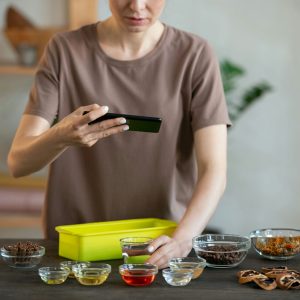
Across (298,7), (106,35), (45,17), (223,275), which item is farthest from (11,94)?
(223,275)

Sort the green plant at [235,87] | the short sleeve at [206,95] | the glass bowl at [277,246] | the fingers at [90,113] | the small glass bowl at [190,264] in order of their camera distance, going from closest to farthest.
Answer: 1. the small glass bowl at [190,264]
2. the fingers at [90,113]
3. the glass bowl at [277,246]
4. the short sleeve at [206,95]
5. the green plant at [235,87]

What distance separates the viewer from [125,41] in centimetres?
256

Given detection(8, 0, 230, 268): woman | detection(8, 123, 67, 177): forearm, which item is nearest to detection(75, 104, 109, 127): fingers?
detection(8, 123, 67, 177): forearm

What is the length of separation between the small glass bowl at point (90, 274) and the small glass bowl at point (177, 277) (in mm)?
147

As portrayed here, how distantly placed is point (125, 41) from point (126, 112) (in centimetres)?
24

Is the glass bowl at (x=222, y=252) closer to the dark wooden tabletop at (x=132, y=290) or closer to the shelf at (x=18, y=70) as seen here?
the dark wooden tabletop at (x=132, y=290)

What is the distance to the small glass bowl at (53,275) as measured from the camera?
6.00ft

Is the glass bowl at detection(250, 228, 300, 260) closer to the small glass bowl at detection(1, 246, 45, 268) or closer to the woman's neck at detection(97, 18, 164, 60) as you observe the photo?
the small glass bowl at detection(1, 246, 45, 268)

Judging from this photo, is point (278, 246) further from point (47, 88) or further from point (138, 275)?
point (47, 88)

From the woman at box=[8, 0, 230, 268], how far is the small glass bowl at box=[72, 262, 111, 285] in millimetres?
686

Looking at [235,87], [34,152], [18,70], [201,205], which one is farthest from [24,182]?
[201,205]

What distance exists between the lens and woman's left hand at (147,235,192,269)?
79.0 inches

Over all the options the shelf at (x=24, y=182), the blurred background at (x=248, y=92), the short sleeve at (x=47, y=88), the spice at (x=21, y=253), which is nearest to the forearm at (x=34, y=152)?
the short sleeve at (x=47, y=88)

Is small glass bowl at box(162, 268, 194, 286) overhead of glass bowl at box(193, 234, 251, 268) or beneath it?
overhead
